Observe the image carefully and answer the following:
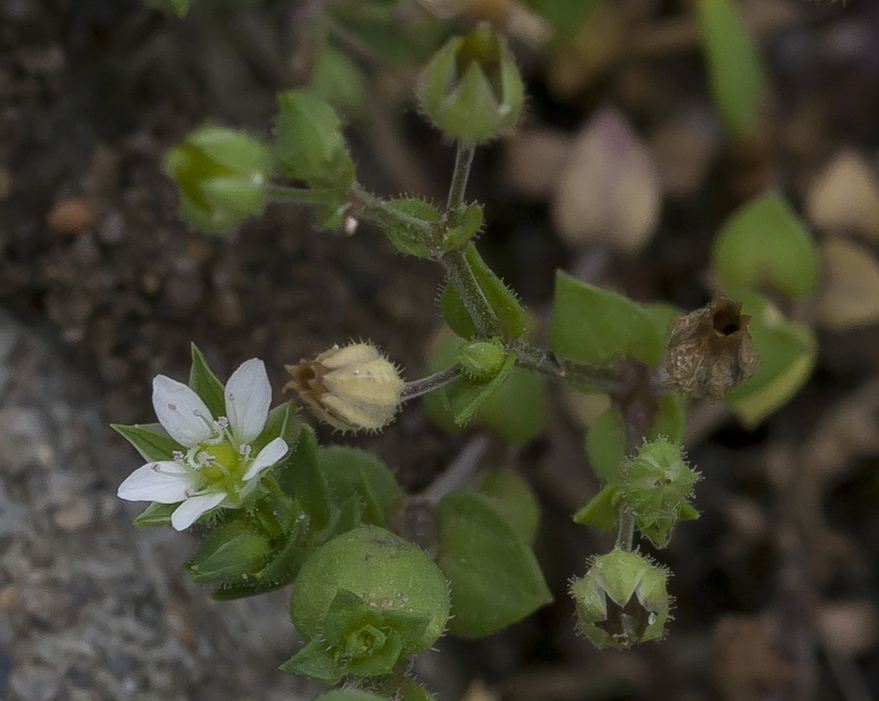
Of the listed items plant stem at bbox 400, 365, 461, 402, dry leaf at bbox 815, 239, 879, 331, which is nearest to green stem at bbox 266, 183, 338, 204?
plant stem at bbox 400, 365, 461, 402

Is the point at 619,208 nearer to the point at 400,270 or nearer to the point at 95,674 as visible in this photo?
the point at 400,270

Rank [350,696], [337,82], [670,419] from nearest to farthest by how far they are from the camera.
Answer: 1. [350,696]
2. [670,419]
3. [337,82]

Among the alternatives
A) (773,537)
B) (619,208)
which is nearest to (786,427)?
(773,537)

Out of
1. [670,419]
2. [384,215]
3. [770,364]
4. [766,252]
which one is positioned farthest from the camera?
[766,252]

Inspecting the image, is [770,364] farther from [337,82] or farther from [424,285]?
[337,82]

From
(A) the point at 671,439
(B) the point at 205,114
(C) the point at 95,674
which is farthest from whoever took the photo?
(B) the point at 205,114

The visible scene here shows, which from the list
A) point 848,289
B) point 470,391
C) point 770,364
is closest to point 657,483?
point 470,391
